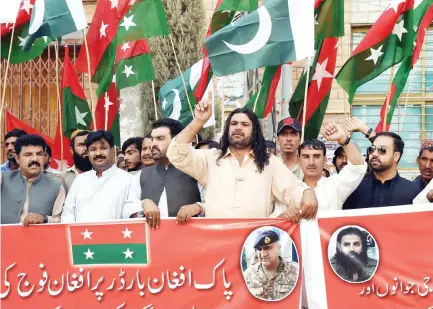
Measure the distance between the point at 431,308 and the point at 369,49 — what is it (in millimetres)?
2874

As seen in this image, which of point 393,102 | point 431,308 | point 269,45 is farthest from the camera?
→ point 393,102

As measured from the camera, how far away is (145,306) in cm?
500

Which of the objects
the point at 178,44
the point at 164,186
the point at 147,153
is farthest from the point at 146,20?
the point at 178,44

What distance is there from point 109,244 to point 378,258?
6.09 ft

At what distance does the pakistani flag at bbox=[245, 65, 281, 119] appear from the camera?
738 centimetres

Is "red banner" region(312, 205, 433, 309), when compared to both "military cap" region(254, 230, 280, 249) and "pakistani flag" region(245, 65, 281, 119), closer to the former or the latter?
"military cap" region(254, 230, 280, 249)

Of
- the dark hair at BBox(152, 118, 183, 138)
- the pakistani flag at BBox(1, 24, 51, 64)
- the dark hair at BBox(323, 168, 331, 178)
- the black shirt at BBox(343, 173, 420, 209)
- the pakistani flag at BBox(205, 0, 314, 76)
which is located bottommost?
the black shirt at BBox(343, 173, 420, 209)

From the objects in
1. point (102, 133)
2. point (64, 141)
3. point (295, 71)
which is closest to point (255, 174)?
point (102, 133)

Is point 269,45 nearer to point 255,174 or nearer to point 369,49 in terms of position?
point 369,49

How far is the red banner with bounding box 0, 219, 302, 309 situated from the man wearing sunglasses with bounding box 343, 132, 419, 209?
2.53 ft

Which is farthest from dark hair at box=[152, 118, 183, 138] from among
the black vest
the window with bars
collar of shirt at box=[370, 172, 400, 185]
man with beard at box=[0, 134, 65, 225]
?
the window with bars

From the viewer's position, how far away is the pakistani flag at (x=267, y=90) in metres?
7.38

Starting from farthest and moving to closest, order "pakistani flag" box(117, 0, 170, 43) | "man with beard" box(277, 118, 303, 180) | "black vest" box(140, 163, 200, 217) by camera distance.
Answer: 1. "pakistani flag" box(117, 0, 170, 43)
2. "man with beard" box(277, 118, 303, 180)
3. "black vest" box(140, 163, 200, 217)

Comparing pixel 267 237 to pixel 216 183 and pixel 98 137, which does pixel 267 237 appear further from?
pixel 98 137
